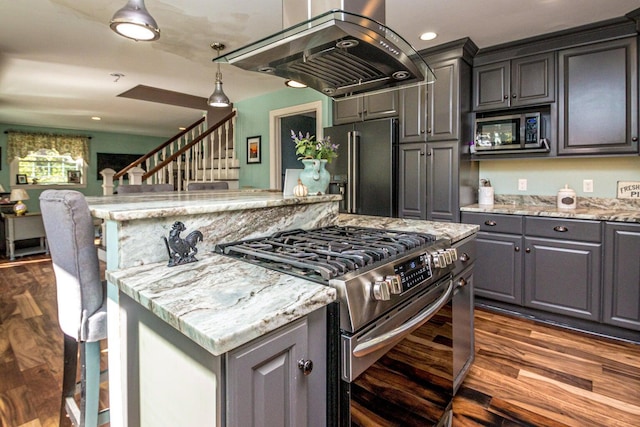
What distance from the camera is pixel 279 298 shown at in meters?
0.84

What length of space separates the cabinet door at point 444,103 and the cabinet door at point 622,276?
4.51 feet

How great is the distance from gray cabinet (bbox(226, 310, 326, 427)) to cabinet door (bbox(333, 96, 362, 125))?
314 cm

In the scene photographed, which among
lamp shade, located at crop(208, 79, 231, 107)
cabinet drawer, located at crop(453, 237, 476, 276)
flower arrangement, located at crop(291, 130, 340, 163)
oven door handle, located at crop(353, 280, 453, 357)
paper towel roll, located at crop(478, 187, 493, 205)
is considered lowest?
oven door handle, located at crop(353, 280, 453, 357)

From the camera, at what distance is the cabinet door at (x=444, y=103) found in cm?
310

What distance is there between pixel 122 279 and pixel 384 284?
2.46ft

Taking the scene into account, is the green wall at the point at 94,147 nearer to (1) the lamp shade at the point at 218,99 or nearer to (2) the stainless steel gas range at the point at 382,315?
(1) the lamp shade at the point at 218,99

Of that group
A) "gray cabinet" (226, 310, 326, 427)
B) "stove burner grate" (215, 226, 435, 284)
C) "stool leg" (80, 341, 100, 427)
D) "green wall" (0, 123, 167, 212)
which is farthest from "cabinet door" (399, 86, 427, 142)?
"green wall" (0, 123, 167, 212)

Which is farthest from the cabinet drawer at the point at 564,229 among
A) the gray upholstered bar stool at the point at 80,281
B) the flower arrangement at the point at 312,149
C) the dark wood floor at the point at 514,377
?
the gray upholstered bar stool at the point at 80,281

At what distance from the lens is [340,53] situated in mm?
1450

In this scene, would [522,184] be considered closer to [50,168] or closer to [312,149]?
[312,149]

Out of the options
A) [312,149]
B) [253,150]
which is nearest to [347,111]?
[312,149]

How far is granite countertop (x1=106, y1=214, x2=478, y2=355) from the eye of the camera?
699 mm

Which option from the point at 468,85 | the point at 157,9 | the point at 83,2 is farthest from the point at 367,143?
the point at 83,2

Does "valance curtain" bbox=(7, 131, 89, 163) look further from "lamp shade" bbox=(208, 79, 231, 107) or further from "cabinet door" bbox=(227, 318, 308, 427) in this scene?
"cabinet door" bbox=(227, 318, 308, 427)
